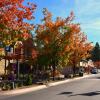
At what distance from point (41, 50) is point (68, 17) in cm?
618

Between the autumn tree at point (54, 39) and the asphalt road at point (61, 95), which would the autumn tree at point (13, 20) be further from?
the autumn tree at point (54, 39)

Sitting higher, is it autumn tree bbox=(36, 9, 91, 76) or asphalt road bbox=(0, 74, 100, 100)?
autumn tree bbox=(36, 9, 91, 76)

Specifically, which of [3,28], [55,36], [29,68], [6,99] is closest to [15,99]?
[6,99]

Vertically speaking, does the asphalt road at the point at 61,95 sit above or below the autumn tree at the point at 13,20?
below

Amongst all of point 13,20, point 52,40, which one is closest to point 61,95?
point 13,20

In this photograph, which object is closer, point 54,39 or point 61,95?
point 61,95

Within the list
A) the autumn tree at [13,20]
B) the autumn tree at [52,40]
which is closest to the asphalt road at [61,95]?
the autumn tree at [13,20]

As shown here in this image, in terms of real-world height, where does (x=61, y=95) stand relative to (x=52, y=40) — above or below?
below

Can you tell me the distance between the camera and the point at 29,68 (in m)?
70.0

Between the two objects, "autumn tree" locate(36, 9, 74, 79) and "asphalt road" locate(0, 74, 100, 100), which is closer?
"asphalt road" locate(0, 74, 100, 100)

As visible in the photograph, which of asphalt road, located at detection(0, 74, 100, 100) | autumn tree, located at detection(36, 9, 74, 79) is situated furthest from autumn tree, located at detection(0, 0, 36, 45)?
autumn tree, located at detection(36, 9, 74, 79)

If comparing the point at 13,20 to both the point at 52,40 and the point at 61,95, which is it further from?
the point at 52,40

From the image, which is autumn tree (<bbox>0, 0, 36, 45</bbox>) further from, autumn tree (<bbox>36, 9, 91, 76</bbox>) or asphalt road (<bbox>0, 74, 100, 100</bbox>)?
autumn tree (<bbox>36, 9, 91, 76</bbox>)

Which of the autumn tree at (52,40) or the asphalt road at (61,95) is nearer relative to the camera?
the asphalt road at (61,95)
